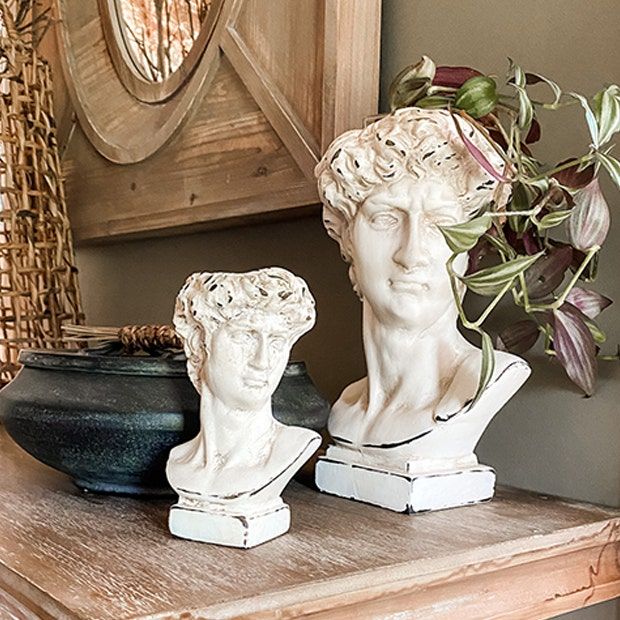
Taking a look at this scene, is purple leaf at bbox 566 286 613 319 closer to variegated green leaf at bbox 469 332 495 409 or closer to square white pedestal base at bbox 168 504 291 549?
variegated green leaf at bbox 469 332 495 409

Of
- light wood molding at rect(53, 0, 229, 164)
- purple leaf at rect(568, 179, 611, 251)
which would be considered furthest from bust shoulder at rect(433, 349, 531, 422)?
light wood molding at rect(53, 0, 229, 164)

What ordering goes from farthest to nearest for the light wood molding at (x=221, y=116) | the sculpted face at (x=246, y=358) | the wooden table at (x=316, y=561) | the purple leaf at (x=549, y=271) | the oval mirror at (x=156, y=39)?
1. the oval mirror at (x=156, y=39)
2. the light wood molding at (x=221, y=116)
3. the purple leaf at (x=549, y=271)
4. the sculpted face at (x=246, y=358)
5. the wooden table at (x=316, y=561)

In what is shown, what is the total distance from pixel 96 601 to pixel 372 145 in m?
0.38

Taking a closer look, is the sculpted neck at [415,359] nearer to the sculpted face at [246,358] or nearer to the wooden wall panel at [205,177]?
the sculpted face at [246,358]

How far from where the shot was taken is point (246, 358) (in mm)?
586

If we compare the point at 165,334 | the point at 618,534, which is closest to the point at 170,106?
the point at 165,334

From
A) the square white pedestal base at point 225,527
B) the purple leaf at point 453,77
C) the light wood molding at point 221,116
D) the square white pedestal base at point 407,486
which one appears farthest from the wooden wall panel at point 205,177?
the square white pedestal base at point 225,527

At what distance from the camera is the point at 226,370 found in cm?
Result: 59

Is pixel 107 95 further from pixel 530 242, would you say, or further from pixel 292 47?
pixel 530 242

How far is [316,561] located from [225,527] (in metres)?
0.07

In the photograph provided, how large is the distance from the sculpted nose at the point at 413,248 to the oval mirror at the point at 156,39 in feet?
1.78

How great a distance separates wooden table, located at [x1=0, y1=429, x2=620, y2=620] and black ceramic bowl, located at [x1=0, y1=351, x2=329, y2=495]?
0.10 ft

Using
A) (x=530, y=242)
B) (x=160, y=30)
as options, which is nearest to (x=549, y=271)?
(x=530, y=242)

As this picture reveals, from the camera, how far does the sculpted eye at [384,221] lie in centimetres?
68
